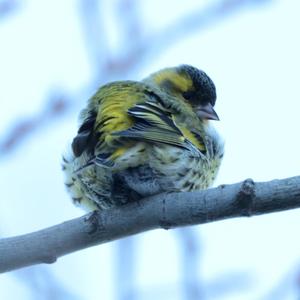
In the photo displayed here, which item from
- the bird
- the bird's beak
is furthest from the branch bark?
the bird's beak

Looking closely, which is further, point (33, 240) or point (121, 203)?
point (121, 203)

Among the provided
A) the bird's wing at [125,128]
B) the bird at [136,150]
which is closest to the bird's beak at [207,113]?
the bird at [136,150]

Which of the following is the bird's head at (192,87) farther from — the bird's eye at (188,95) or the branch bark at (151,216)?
the branch bark at (151,216)

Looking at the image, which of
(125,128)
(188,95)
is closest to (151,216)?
(125,128)

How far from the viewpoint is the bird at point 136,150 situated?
345 cm

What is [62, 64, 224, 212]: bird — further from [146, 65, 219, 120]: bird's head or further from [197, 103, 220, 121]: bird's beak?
[146, 65, 219, 120]: bird's head

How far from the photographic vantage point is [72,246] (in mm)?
2906

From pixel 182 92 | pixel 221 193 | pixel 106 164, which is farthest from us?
pixel 182 92

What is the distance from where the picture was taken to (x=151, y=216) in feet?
9.96

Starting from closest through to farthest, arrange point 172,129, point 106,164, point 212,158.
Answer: point 106,164 → point 172,129 → point 212,158

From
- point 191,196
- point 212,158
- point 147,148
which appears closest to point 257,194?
point 191,196

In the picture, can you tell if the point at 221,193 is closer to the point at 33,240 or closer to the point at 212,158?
the point at 33,240

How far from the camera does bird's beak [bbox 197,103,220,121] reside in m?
4.59

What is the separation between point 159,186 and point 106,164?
291 millimetres
